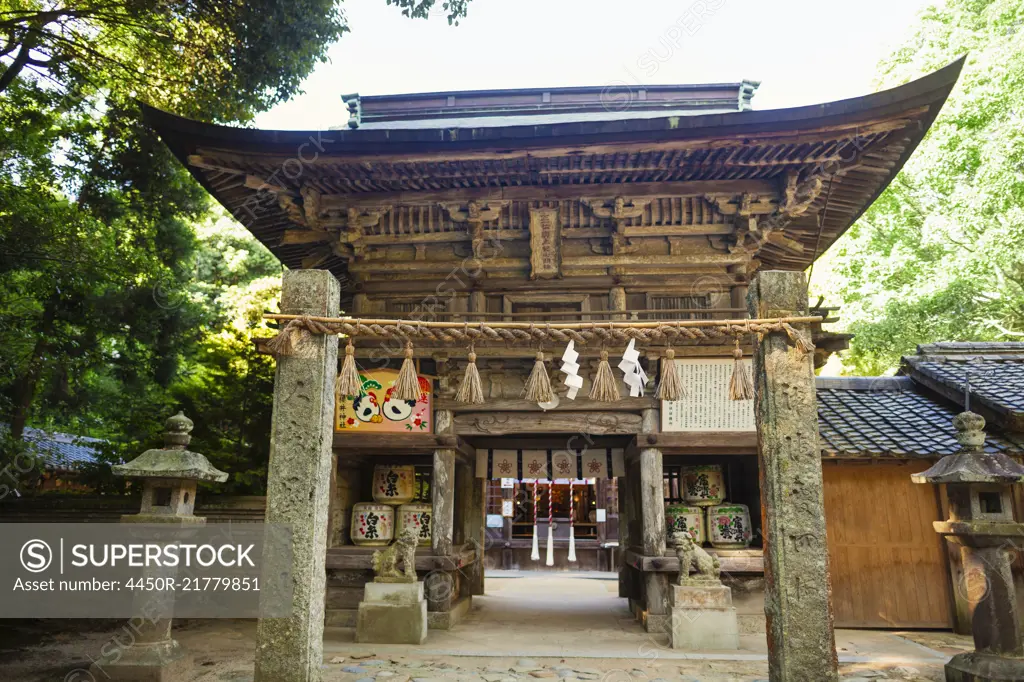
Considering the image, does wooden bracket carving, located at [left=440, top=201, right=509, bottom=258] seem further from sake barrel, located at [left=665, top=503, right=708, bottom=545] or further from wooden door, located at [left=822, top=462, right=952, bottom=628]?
wooden door, located at [left=822, top=462, right=952, bottom=628]

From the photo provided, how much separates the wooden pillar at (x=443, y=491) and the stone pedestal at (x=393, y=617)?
29.9 inches

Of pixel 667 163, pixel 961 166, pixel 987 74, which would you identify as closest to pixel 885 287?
pixel 961 166

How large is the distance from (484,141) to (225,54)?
236 inches

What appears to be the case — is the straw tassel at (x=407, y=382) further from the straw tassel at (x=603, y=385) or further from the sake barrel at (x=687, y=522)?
the sake barrel at (x=687, y=522)

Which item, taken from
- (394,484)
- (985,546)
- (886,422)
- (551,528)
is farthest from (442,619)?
(551,528)

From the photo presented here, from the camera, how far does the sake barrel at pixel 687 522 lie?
9000 mm

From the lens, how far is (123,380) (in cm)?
1149

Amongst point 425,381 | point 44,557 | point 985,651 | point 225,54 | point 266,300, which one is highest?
point 225,54

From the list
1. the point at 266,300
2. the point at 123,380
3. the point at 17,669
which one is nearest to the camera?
the point at 17,669

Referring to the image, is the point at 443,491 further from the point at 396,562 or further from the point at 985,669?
the point at 985,669

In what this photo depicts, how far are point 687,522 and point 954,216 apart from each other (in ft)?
28.6

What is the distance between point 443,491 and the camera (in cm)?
872

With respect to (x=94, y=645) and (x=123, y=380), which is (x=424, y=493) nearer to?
(x=94, y=645)

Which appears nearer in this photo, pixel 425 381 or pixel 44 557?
pixel 44 557
